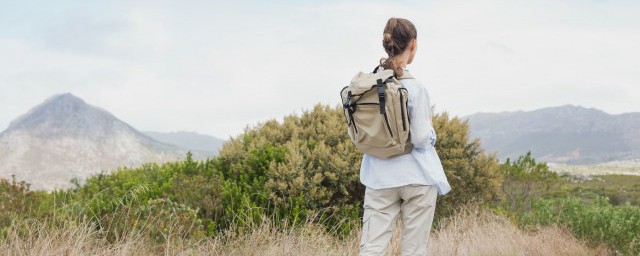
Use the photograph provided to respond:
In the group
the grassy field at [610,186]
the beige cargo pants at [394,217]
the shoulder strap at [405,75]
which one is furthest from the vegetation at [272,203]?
the grassy field at [610,186]

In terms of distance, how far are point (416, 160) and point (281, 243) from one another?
227 cm

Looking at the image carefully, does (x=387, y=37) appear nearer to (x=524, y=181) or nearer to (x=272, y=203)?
(x=272, y=203)

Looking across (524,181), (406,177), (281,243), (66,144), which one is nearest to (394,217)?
(406,177)

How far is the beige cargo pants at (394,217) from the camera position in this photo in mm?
4500

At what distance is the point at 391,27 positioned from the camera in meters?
4.53

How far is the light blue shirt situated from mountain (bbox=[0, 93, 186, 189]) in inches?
3339

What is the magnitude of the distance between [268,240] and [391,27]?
305cm

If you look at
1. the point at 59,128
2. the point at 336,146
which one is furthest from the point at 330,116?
the point at 59,128

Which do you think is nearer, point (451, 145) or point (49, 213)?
point (49, 213)

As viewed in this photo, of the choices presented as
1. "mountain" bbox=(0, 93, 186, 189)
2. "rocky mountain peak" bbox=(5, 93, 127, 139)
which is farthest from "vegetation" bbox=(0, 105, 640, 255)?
"rocky mountain peak" bbox=(5, 93, 127, 139)

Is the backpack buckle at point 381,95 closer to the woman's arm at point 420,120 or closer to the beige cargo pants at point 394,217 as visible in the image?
the woman's arm at point 420,120

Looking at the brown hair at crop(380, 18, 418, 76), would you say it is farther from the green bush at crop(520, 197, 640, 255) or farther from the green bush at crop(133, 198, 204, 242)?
the green bush at crop(520, 197, 640, 255)

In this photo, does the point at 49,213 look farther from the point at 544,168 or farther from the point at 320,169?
the point at 544,168

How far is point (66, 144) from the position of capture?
116 meters
